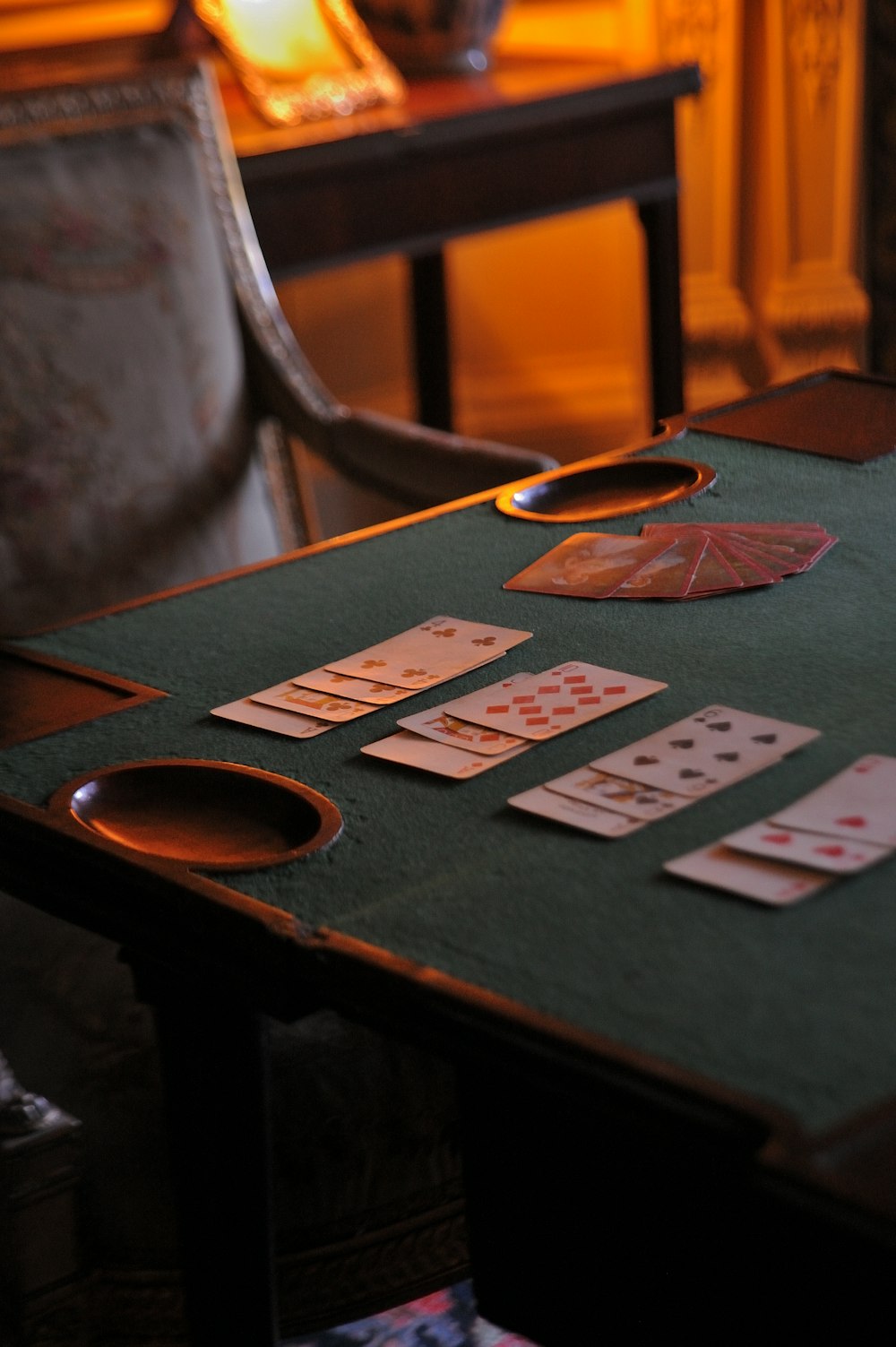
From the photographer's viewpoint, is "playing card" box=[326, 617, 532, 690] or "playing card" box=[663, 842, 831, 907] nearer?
"playing card" box=[663, 842, 831, 907]

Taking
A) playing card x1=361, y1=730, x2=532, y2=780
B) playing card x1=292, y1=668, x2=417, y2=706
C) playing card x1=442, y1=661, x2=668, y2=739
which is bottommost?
playing card x1=361, y1=730, x2=532, y2=780

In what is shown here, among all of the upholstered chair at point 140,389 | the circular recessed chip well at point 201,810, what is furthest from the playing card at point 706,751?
the upholstered chair at point 140,389

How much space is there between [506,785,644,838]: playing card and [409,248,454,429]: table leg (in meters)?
2.55

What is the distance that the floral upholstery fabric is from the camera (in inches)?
79.0

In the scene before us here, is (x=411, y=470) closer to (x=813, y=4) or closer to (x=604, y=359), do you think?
(x=813, y=4)

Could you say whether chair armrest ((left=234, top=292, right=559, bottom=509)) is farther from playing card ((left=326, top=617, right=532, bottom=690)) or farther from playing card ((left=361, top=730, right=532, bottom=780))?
playing card ((left=361, top=730, right=532, bottom=780))

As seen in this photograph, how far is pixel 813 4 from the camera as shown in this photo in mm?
4105

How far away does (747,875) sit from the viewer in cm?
90

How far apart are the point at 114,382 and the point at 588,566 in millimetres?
907

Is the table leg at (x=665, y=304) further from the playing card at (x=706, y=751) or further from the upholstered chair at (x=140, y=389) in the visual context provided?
the playing card at (x=706, y=751)

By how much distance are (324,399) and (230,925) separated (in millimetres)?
1367

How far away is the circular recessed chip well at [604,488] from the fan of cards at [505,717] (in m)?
0.41

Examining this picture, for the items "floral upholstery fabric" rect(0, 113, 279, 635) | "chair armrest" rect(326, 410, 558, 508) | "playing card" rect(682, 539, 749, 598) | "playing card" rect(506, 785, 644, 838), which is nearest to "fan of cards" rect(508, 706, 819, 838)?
"playing card" rect(506, 785, 644, 838)

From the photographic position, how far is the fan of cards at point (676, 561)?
1316 mm
